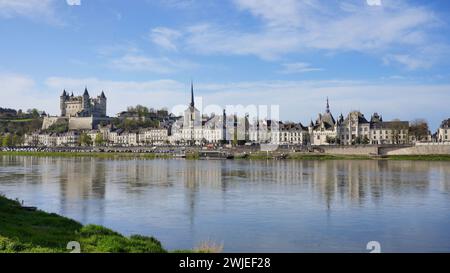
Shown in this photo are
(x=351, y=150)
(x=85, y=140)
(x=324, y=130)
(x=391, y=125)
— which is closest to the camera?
(x=351, y=150)

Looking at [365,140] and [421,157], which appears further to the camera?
[365,140]

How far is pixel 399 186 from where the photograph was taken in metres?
19.0

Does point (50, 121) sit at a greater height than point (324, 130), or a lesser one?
greater

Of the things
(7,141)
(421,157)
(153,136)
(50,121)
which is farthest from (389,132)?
(50,121)

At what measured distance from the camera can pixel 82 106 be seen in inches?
4099

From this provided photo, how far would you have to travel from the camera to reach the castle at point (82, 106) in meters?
103

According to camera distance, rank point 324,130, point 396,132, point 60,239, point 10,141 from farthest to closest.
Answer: point 10,141 → point 324,130 → point 396,132 → point 60,239

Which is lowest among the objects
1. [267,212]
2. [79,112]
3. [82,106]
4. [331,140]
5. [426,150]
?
[267,212]

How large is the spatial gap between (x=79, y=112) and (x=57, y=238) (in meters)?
101

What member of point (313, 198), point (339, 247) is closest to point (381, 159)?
point (313, 198)

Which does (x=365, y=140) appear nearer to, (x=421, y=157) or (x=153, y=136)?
(x=421, y=157)
